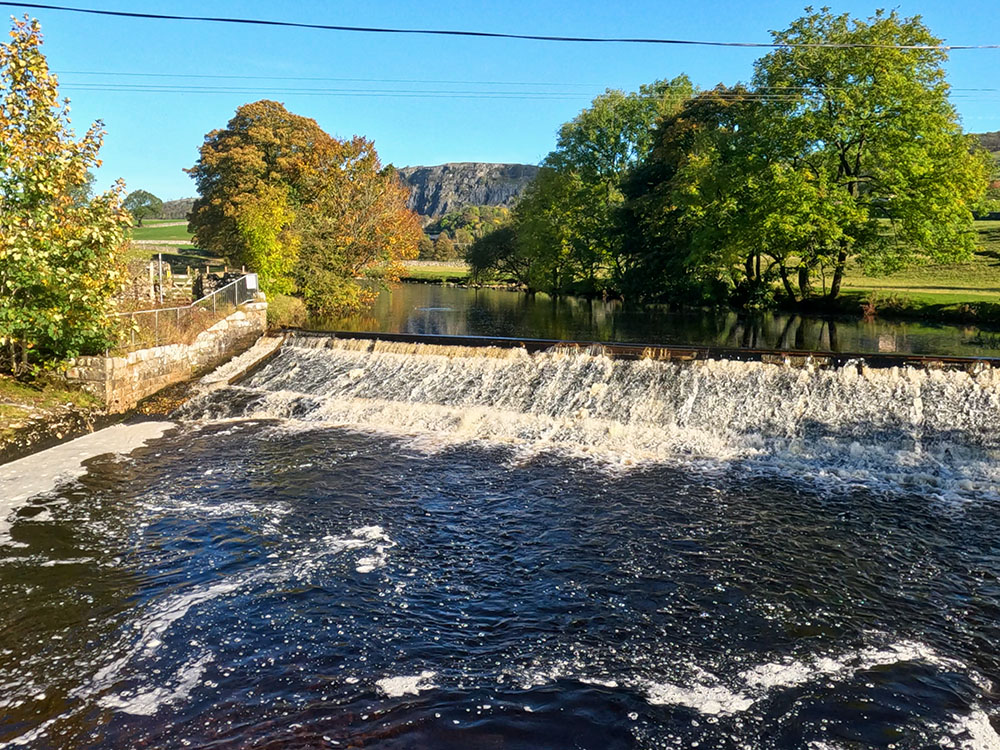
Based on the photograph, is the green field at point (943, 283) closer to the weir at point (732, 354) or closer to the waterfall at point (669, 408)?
the weir at point (732, 354)

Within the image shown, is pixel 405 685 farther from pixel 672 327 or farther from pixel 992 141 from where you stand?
pixel 992 141

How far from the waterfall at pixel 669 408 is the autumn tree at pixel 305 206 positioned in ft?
46.0

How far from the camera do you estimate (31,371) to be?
1513 cm

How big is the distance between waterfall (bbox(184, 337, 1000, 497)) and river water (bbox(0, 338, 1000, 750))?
0.08 m

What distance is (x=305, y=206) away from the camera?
113 ft

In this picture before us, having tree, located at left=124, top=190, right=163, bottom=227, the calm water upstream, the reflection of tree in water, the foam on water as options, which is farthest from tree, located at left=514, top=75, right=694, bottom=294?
tree, located at left=124, top=190, right=163, bottom=227

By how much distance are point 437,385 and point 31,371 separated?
355 inches

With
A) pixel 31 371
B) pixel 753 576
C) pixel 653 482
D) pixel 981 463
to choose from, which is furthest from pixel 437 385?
pixel 981 463

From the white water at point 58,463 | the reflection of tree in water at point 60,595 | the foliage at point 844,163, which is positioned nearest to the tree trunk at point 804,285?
the foliage at point 844,163

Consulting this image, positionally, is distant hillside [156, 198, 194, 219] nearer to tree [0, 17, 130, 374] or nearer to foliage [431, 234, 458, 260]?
foliage [431, 234, 458, 260]

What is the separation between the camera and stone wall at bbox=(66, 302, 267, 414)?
15.8 meters

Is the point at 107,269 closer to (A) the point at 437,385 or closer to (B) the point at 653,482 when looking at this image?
(A) the point at 437,385

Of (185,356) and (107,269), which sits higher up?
(107,269)

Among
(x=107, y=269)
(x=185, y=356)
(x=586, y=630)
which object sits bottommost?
(x=586, y=630)
